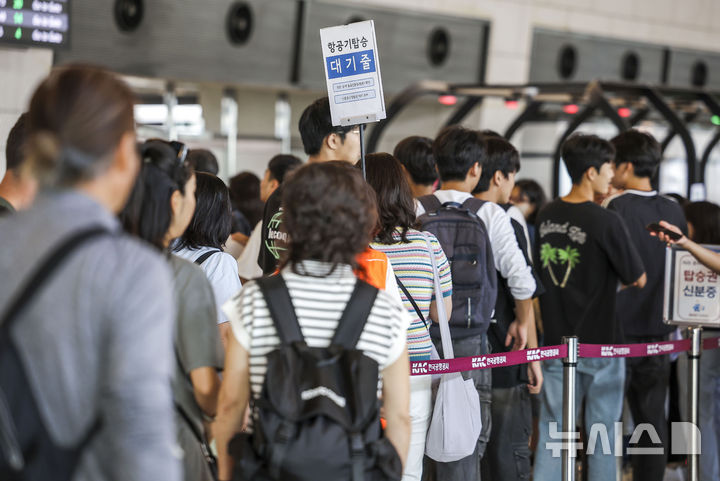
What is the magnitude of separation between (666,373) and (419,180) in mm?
1757

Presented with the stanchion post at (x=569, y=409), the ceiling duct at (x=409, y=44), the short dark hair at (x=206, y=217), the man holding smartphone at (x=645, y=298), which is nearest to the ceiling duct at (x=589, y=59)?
the ceiling duct at (x=409, y=44)

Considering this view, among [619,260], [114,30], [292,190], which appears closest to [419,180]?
[619,260]

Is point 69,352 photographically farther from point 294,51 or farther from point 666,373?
point 294,51

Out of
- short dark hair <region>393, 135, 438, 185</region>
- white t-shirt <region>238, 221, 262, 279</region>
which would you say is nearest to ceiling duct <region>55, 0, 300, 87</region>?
white t-shirt <region>238, 221, 262, 279</region>

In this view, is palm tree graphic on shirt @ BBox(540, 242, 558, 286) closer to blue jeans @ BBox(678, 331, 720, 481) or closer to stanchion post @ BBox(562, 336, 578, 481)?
stanchion post @ BBox(562, 336, 578, 481)

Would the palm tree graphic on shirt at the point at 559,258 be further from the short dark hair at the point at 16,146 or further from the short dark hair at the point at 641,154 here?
the short dark hair at the point at 16,146

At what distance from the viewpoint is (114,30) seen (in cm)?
879

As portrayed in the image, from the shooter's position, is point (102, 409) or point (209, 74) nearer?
point (102, 409)

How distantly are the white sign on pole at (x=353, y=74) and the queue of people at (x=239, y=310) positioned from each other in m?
0.14

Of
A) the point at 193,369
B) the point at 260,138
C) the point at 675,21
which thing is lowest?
the point at 193,369

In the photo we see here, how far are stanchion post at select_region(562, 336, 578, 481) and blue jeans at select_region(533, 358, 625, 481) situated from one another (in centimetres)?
33

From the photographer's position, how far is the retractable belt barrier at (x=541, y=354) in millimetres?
3707

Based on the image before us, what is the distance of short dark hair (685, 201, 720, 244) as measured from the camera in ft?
17.6

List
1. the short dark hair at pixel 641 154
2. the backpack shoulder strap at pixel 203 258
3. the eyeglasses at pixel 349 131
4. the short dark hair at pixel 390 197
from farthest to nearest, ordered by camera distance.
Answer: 1. the short dark hair at pixel 641 154
2. the eyeglasses at pixel 349 131
3. the short dark hair at pixel 390 197
4. the backpack shoulder strap at pixel 203 258
